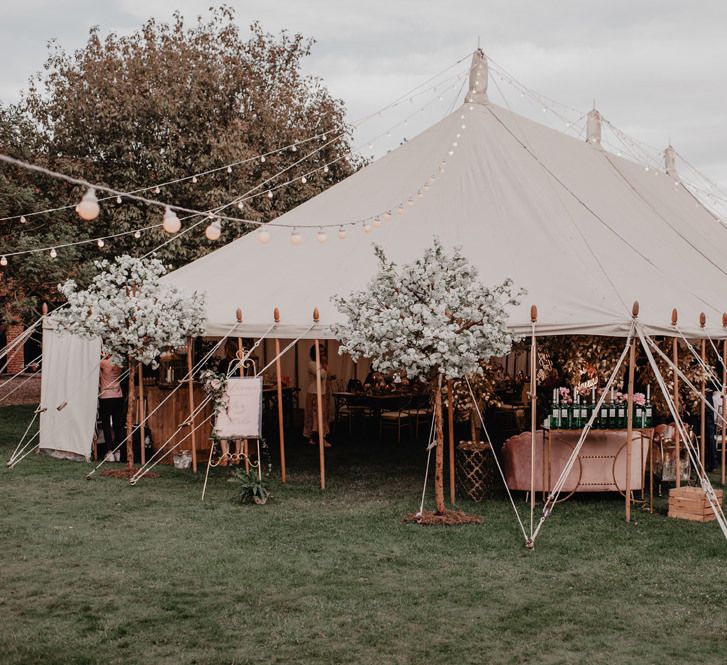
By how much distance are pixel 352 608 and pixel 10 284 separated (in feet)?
41.4

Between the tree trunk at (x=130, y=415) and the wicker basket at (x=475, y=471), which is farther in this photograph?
the tree trunk at (x=130, y=415)

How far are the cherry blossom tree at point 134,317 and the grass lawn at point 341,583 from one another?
154 centimetres

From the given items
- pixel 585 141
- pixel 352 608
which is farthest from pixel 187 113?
pixel 352 608

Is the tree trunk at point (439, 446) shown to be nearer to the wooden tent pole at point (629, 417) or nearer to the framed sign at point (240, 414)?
the wooden tent pole at point (629, 417)

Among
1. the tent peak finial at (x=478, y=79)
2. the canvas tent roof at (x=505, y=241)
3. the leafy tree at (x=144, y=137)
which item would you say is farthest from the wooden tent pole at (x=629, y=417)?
the leafy tree at (x=144, y=137)

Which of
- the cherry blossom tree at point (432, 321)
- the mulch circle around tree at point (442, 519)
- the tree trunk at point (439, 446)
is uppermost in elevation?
the cherry blossom tree at point (432, 321)

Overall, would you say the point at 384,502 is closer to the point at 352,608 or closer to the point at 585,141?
the point at 352,608

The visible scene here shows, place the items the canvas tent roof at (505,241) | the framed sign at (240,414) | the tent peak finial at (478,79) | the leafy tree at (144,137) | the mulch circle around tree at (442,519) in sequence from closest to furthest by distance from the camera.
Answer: the mulch circle around tree at (442,519) → the framed sign at (240,414) → the canvas tent roof at (505,241) → the tent peak finial at (478,79) → the leafy tree at (144,137)

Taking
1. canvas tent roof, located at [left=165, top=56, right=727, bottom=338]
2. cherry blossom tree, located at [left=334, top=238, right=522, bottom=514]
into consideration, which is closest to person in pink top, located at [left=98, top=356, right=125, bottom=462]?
canvas tent roof, located at [left=165, top=56, right=727, bottom=338]

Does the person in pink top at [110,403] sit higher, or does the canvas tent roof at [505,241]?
the canvas tent roof at [505,241]

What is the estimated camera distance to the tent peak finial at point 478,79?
38.0 ft

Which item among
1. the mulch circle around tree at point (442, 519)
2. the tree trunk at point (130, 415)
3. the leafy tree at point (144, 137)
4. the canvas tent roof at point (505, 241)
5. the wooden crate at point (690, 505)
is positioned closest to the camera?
the mulch circle around tree at point (442, 519)

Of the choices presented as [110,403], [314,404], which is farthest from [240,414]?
[314,404]

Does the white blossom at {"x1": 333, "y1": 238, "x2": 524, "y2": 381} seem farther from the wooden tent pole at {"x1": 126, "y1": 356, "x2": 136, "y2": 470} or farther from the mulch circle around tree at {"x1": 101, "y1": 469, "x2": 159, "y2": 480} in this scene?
the mulch circle around tree at {"x1": 101, "y1": 469, "x2": 159, "y2": 480}
